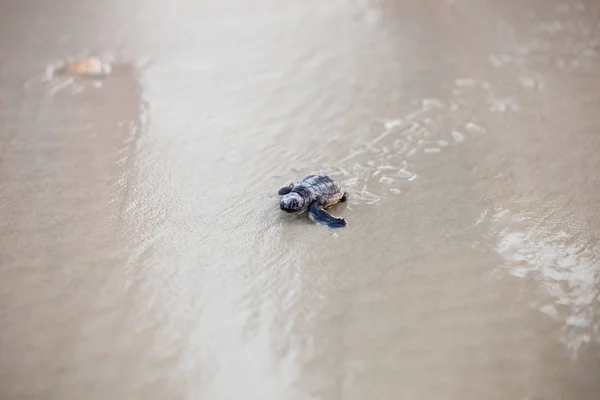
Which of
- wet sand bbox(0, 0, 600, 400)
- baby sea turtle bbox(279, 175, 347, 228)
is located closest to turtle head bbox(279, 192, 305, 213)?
baby sea turtle bbox(279, 175, 347, 228)

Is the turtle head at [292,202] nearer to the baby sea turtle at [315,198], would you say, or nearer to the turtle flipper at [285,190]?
the baby sea turtle at [315,198]

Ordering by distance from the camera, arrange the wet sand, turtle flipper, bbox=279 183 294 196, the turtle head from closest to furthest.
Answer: the wet sand, the turtle head, turtle flipper, bbox=279 183 294 196

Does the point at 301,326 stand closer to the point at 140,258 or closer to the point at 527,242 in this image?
Result: the point at 140,258

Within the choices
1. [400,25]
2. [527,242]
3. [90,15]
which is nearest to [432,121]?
[527,242]

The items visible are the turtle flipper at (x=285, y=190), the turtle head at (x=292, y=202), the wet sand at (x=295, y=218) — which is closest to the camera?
the wet sand at (x=295, y=218)

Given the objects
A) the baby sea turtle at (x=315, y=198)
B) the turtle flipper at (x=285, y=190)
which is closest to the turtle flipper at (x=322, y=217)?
the baby sea turtle at (x=315, y=198)

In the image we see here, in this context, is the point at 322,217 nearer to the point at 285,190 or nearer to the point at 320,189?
the point at 320,189

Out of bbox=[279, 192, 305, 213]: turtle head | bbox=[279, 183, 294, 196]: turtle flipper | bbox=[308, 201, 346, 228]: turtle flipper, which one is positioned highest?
bbox=[279, 183, 294, 196]: turtle flipper

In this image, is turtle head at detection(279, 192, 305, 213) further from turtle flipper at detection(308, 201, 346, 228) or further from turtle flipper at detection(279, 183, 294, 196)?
turtle flipper at detection(279, 183, 294, 196)
